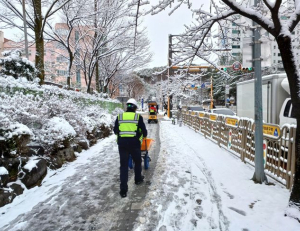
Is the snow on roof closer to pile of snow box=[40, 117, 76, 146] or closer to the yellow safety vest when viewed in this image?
pile of snow box=[40, 117, 76, 146]

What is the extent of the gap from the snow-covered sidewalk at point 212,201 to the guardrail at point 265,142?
344 mm

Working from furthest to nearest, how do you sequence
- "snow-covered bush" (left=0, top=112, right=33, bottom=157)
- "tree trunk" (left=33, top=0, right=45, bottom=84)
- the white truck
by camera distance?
1. "tree trunk" (left=33, top=0, right=45, bottom=84)
2. the white truck
3. "snow-covered bush" (left=0, top=112, right=33, bottom=157)

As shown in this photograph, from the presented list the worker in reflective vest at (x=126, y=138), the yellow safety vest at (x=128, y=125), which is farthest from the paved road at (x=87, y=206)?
the yellow safety vest at (x=128, y=125)

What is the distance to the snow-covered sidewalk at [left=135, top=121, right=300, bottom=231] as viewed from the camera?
3.44 meters

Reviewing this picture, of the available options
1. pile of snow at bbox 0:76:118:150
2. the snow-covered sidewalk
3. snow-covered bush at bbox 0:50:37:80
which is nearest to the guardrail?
the snow-covered sidewalk

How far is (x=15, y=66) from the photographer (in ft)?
28.2

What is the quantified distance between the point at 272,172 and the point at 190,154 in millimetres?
3357

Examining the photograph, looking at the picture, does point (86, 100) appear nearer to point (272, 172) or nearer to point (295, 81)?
point (272, 172)

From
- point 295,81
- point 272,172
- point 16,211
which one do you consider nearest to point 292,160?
point 272,172

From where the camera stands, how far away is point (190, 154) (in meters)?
8.41

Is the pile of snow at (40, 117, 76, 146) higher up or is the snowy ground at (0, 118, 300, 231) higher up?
the pile of snow at (40, 117, 76, 146)

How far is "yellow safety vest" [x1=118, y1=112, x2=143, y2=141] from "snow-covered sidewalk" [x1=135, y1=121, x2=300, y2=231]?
1319mm

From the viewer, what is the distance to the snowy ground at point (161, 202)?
3.46 metres

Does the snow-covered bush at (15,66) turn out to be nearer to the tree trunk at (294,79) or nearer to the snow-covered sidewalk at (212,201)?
the snow-covered sidewalk at (212,201)
